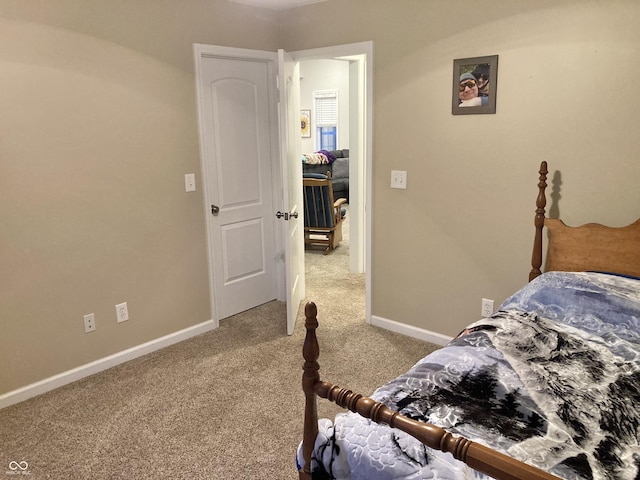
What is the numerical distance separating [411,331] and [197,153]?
1.98 m

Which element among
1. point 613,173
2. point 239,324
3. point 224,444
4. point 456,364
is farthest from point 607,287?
point 239,324

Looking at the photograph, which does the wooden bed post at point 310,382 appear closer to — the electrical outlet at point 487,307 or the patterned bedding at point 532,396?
the patterned bedding at point 532,396

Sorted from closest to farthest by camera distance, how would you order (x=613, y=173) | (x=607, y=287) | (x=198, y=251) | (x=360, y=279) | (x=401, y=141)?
1. (x=607, y=287)
2. (x=613, y=173)
3. (x=401, y=141)
4. (x=198, y=251)
5. (x=360, y=279)

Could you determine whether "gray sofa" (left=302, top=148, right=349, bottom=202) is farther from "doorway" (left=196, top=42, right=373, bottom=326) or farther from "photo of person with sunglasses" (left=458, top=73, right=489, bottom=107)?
"photo of person with sunglasses" (left=458, top=73, right=489, bottom=107)

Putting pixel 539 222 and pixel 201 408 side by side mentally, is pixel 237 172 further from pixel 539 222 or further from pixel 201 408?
pixel 539 222

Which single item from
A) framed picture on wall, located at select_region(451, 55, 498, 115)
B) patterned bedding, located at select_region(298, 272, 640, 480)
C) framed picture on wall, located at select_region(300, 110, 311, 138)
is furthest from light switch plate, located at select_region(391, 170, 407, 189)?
framed picture on wall, located at select_region(300, 110, 311, 138)

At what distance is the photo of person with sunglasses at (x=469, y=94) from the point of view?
291 centimetres

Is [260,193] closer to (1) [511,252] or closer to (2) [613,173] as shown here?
(1) [511,252]

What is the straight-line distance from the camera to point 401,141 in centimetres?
332

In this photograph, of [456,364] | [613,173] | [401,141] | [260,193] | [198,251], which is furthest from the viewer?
[260,193]

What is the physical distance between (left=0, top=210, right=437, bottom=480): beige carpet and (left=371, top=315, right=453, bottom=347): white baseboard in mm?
68

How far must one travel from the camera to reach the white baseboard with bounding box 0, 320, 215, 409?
2760 millimetres

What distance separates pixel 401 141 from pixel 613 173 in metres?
1.28

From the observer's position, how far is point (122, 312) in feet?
10.4
